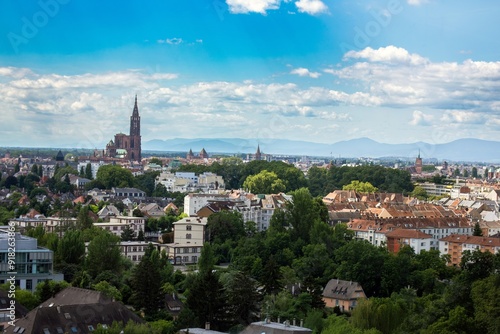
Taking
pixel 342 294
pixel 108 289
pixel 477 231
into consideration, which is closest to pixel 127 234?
pixel 342 294

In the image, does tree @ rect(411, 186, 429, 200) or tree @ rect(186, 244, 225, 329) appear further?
tree @ rect(411, 186, 429, 200)

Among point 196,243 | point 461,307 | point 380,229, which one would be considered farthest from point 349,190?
point 461,307

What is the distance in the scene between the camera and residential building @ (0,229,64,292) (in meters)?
30.0

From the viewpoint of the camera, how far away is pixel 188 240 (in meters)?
44.2

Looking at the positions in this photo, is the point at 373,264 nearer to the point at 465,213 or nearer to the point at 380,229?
the point at 380,229

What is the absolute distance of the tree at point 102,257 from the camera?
108ft

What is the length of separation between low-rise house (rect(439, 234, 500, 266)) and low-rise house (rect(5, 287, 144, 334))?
24390 mm

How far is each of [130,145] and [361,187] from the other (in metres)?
56.6

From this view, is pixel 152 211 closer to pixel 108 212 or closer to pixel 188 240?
pixel 108 212

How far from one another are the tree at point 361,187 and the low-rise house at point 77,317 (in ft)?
177

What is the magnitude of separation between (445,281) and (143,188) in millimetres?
48552

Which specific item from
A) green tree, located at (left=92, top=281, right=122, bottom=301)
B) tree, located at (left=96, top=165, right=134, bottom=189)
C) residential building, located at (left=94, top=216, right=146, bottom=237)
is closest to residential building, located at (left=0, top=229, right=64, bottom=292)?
green tree, located at (left=92, top=281, right=122, bottom=301)

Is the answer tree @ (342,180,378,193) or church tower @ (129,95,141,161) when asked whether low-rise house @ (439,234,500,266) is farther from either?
church tower @ (129,95,141,161)

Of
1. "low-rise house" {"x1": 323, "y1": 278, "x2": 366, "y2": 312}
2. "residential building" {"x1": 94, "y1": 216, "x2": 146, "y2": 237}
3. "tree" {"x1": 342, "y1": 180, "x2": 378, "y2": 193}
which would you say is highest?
"tree" {"x1": 342, "y1": 180, "x2": 378, "y2": 193}
